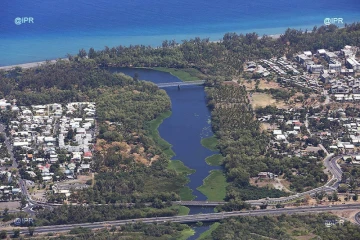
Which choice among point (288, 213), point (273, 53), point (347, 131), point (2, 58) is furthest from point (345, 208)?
point (2, 58)

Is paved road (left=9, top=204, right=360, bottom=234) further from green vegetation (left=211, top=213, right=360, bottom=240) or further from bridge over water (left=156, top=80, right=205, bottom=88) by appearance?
bridge over water (left=156, top=80, right=205, bottom=88)

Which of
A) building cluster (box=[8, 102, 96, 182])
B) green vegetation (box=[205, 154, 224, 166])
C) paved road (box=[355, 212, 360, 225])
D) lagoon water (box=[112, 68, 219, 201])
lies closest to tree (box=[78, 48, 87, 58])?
lagoon water (box=[112, 68, 219, 201])

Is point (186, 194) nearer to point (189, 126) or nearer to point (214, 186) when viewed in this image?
point (214, 186)

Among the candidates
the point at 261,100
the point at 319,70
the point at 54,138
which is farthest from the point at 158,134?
the point at 319,70

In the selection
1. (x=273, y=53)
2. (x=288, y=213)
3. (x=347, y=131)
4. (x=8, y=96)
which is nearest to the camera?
(x=288, y=213)

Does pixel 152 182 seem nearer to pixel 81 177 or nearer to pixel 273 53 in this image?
pixel 81 177

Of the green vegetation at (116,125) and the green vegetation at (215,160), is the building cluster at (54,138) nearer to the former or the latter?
the green vegetation at (116,125)
